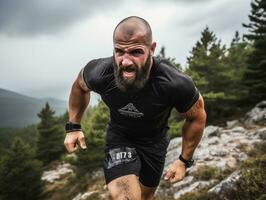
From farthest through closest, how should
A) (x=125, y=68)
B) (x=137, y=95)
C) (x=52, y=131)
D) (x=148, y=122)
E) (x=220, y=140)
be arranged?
(x=52, y=131) < (x=220, y=140) < (x=148, y=122) < (x=137, y=95) < (x=125, y=68)

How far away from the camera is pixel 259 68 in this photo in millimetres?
29781

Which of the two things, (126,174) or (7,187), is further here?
(7,187)

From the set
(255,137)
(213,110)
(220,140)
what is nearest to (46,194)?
(213,110)

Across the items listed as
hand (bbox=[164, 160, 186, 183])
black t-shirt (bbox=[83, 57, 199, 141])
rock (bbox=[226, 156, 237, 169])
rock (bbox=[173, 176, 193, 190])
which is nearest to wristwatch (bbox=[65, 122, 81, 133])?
black t-shirt (bbox=[83, 57, 199, 141])

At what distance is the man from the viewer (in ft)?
13.1

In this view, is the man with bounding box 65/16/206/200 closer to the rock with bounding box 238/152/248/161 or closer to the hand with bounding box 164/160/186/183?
the hand with bounding box 164/160/186/183

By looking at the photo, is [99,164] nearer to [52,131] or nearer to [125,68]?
[52,131]

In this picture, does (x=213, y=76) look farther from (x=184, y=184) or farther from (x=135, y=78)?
(x=135, y=78)

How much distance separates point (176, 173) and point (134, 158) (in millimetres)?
557

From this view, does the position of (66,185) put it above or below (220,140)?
below

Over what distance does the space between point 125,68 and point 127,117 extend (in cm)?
77

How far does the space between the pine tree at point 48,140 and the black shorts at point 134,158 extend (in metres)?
48.0

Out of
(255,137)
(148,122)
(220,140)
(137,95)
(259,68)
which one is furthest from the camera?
(259,68)

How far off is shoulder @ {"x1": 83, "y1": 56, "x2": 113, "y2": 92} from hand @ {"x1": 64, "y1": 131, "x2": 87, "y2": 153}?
70 centimetres
